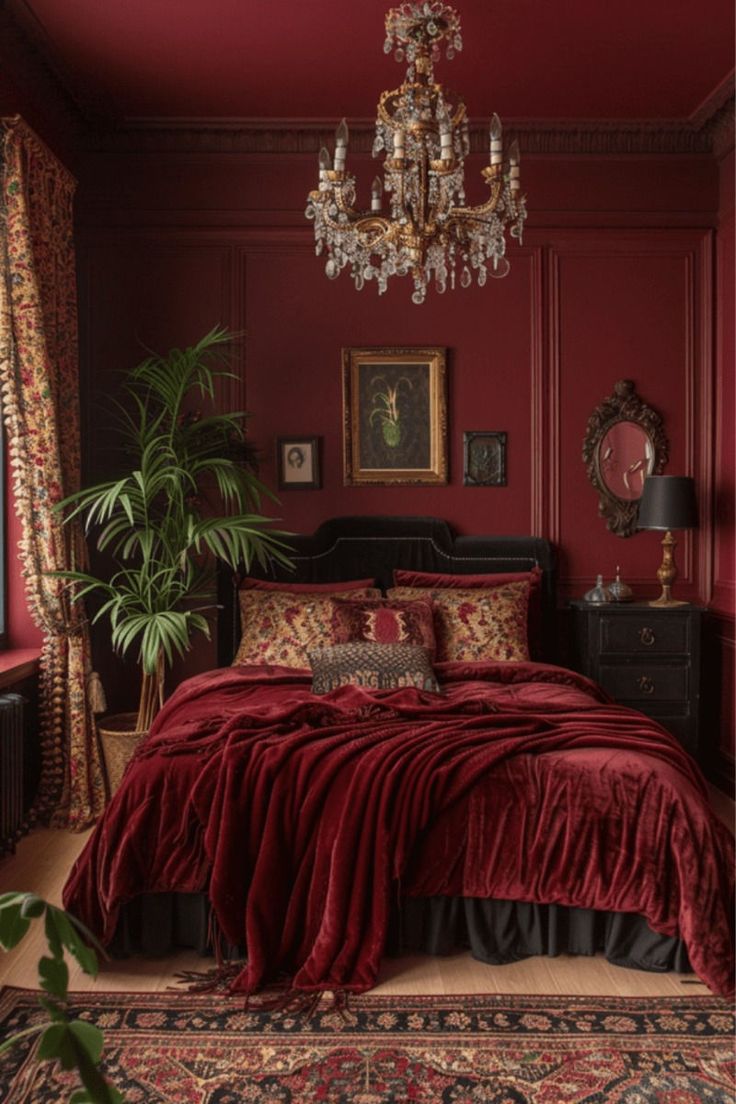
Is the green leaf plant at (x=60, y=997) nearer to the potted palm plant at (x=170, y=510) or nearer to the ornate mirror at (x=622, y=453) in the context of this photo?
the potted palm plant at (x=170, y=510)

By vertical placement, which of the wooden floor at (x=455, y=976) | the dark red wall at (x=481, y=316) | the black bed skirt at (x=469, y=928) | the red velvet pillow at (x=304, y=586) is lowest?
the wooden floor at (x=455, y=976)

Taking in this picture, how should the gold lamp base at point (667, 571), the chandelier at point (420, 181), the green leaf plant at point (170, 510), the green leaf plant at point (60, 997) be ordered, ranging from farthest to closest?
the gold lamp base at point (667, 571), the green leaf plant at point (170, 510), the chandelier at point (420, 181), the green leaf plant at point (60, 997)

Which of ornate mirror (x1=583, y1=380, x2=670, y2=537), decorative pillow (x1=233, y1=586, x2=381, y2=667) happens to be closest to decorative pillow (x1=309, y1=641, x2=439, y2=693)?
decorative pillow (x1=233, y1=586, x2=381, y2=667)

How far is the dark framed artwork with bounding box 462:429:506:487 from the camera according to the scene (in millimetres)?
5160

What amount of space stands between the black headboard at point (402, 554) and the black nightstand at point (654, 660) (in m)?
0.42

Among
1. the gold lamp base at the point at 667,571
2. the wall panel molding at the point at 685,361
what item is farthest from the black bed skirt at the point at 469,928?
the wall panel molding at the point at 685,361

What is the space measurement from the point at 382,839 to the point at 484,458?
272 centimetres

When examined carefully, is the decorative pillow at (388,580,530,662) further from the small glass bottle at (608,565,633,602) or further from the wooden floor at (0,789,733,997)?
the wooden floor at (0,789,733,997)

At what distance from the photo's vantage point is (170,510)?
4574 millimetres

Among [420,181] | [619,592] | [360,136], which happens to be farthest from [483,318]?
[420,181]

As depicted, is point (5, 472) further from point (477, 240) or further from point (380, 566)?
point (477, 240)

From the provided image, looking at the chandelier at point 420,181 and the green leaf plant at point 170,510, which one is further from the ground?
the chandelier at point 420,181

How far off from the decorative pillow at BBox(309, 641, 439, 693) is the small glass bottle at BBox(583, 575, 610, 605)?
1299mm

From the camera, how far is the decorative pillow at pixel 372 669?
3.78 meters
